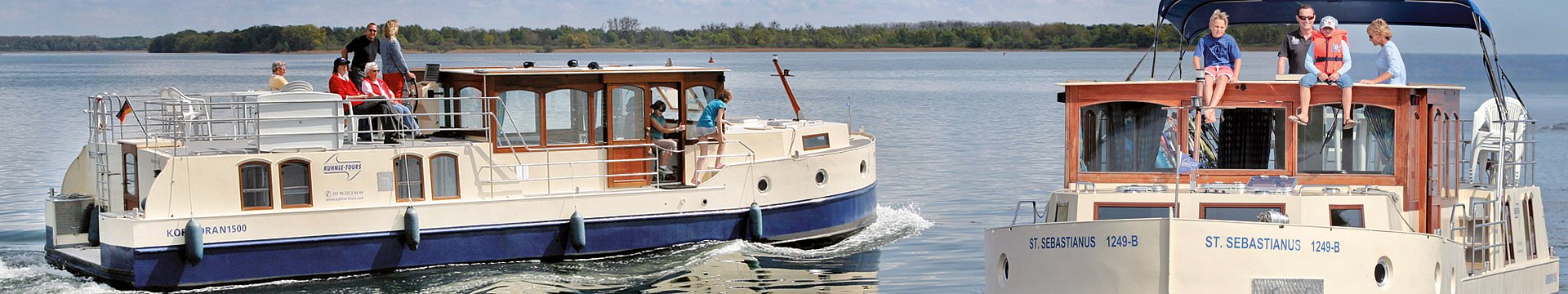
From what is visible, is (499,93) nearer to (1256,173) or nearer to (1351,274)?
(1256,173)

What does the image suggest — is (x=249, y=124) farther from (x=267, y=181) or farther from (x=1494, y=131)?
(x=1494, y=131)

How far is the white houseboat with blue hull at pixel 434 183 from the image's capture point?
700 inches

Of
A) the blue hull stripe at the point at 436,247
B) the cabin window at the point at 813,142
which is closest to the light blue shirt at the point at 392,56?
the blue hull stripe at the point at 436,247

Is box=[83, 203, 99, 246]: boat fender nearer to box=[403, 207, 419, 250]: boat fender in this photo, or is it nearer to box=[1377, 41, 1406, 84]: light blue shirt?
box=[403, 207, 419, 250]: boat fender

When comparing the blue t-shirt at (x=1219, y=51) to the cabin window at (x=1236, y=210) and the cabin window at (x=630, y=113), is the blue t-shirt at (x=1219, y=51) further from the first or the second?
the cabin window at (x=630, y=113)

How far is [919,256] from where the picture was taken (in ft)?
72.1

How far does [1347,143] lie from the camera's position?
45.7 feet

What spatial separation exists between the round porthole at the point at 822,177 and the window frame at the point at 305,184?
21.2 ft

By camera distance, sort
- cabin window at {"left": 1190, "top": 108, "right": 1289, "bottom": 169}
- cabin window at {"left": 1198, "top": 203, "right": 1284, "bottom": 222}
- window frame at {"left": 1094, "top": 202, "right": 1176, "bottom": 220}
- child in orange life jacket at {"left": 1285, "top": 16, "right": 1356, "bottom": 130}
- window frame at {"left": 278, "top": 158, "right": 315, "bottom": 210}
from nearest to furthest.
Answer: cabin window at {"left": 1198, "top": 203, "right": 1284, "bottom": 222} → window frame at {"left": 1094, "top": 202, "right": 1176, "bottom": 220} → child in orange life jacket at {"left": 1285, "top": 16, "right": 1356, "bottom": 130} → cabin window at {"left": 1190, "top": 108, "right": 1289, "bottom": 169} → window frame at {"left": 278, "top": 158, "right": 315, "bottom": 210}

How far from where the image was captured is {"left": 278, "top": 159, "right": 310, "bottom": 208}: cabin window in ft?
60.0

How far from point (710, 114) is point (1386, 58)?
872cm

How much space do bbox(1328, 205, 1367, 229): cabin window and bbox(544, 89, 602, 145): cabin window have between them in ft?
31.8

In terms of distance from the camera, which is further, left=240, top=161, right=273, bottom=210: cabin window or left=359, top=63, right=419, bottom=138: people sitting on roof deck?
left=359, top=63, right=419, bottom=138: people sitting on roof deck

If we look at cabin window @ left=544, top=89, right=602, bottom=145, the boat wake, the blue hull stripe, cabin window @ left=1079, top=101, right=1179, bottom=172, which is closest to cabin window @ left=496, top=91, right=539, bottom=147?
cabin window @ left=544, top=89, right=602, bottom=145
